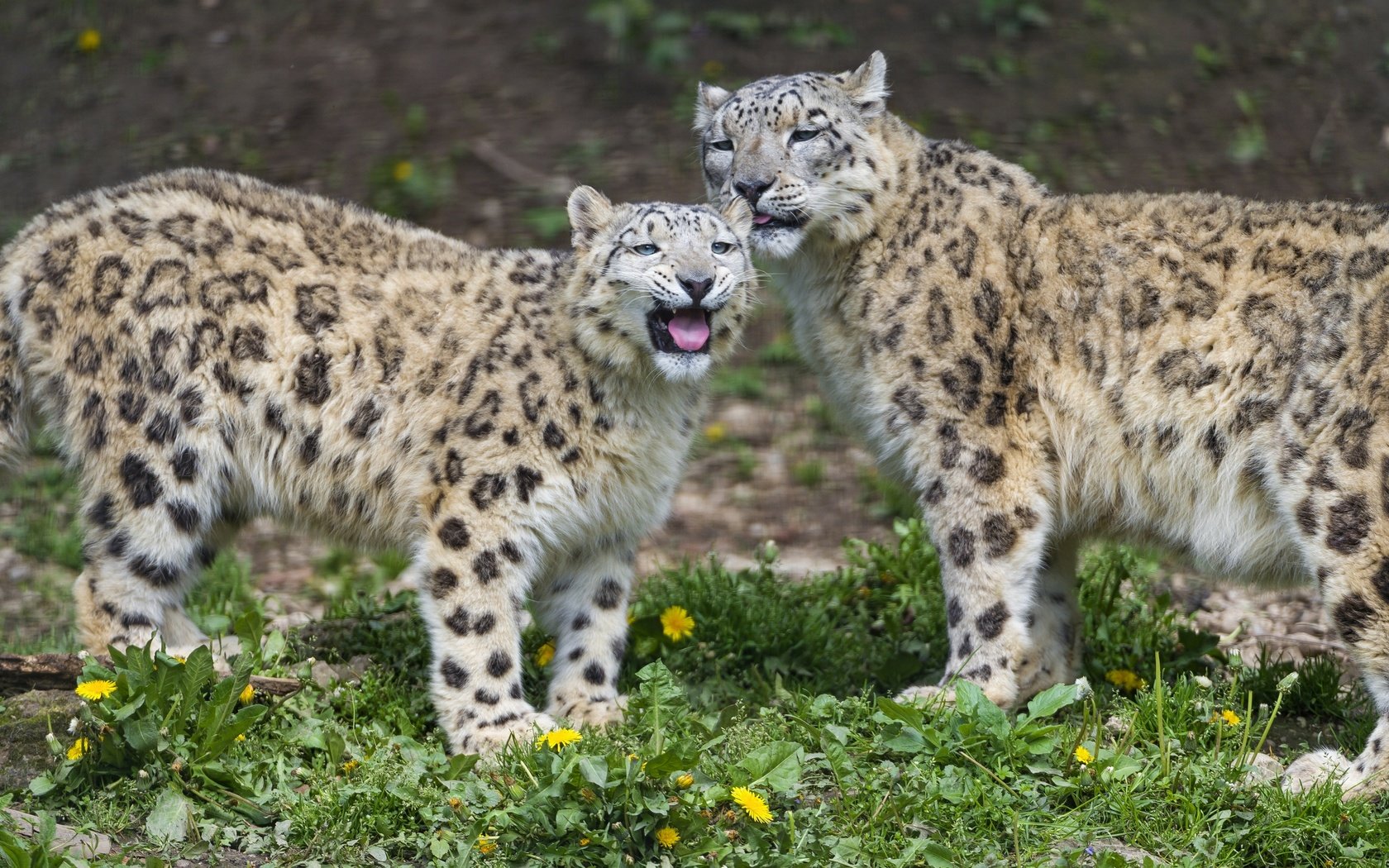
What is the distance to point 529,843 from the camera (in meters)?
4.86

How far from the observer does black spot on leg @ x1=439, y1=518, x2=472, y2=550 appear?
6.37m

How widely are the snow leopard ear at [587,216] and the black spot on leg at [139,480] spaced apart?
1981mm

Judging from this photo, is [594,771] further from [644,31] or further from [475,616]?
[644,31]

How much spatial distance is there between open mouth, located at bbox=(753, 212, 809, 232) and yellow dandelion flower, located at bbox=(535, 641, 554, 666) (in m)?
2.10

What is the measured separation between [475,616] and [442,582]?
189 millimetres

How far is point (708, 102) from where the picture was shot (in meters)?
7.51

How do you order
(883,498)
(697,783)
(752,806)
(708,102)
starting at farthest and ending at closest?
(883,498), (708,102), (697,783), (752,806)

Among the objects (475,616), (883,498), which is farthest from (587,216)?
(883,498)

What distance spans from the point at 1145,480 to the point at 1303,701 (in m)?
1.20

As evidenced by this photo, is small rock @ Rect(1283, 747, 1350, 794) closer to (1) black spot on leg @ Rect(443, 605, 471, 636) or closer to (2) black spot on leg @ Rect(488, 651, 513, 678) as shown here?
(2) black spot on leg @ Rect(488, 651, 513, 678)

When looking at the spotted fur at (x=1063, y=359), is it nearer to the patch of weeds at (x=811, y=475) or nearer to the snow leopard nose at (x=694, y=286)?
the snow leopard nose at (x=694, y=286)

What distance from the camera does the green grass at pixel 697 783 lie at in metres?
4.90

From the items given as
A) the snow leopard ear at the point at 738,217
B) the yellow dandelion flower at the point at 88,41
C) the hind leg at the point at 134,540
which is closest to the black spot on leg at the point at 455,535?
the hind leg at the point at 134,540

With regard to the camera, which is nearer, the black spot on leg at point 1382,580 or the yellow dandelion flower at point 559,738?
the yellow dandelion flower at point 559,738
